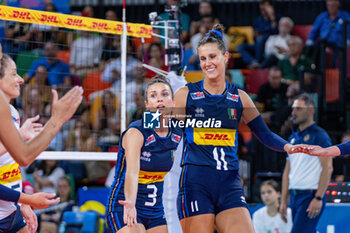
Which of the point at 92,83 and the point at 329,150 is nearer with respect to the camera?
the point at 329,150

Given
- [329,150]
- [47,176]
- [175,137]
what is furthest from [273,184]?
[47,176]

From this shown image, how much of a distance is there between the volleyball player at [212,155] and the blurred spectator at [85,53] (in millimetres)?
6278

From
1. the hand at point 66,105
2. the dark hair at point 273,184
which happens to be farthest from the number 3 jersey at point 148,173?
the dark hair at point 273,184

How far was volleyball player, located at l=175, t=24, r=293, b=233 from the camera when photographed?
4.56m

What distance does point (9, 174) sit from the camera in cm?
487

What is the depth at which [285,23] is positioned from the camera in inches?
440

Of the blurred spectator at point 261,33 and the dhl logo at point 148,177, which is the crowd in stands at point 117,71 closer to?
the blurred spectator at point 261,33

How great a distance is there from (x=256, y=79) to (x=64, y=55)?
400 centimetres

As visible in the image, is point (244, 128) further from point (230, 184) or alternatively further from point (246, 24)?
point (230, 184)

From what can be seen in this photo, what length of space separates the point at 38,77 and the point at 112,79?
1.41 metres

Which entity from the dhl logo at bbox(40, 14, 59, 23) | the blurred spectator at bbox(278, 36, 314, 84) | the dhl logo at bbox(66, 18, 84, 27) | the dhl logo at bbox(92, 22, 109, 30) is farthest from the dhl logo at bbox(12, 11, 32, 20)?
the blurred spectator at bbox(278, 36, 314, 84)

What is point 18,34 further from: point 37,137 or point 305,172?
point 37,137

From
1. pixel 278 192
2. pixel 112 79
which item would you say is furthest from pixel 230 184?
pixel 112 79

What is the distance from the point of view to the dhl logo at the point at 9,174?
4816 millimetres
